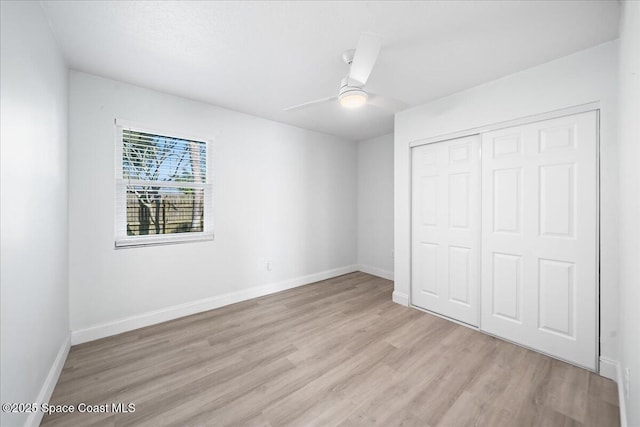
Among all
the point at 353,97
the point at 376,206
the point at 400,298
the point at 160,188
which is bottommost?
the point at 400,298

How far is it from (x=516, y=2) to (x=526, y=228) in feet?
5.79

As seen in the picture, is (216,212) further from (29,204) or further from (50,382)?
(50,382)

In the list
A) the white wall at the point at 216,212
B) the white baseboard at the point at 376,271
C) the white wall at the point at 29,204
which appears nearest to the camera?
the white wall at the point at 29,204

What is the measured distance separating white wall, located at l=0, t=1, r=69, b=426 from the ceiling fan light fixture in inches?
71.7

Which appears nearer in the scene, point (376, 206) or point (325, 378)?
point (325, 378)

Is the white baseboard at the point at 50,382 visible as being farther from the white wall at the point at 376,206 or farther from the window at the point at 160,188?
the white wall at the point at 376,206

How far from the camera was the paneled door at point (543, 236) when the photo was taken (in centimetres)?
199

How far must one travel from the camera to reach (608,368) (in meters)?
1.89

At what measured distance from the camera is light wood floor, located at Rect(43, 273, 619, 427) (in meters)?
1.55

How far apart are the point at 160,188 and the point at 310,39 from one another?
219cm

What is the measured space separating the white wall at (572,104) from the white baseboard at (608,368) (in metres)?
0.04

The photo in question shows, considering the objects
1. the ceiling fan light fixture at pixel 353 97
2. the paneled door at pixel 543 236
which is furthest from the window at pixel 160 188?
the paneled door at pixel 543 236

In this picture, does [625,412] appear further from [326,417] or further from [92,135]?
[92,135]

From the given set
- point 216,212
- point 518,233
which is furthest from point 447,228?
point 216,212
